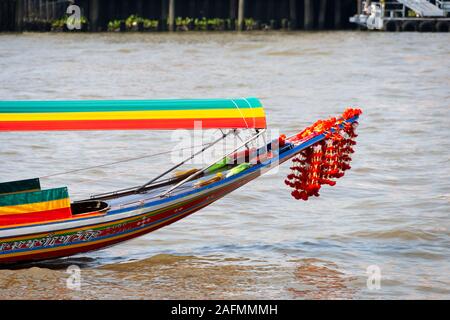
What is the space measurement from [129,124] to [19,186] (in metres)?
1.25

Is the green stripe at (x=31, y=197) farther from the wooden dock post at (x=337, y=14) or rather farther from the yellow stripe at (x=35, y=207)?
the wooden dock post at (x=337, y=14)

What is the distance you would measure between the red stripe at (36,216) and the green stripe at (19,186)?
0.35 metres

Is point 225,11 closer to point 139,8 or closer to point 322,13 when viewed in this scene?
point 139,8

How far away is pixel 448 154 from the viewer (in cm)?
1680

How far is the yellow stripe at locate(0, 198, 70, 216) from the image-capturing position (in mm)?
9656

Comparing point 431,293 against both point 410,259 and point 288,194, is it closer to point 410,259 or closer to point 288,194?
point 410,259

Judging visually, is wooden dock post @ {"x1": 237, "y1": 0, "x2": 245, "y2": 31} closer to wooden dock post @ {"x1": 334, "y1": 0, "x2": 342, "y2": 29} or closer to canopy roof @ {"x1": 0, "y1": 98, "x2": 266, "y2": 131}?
wooden dock post @ {"x1": 334, "y1": 0, "x2": 342, "y2": 29}

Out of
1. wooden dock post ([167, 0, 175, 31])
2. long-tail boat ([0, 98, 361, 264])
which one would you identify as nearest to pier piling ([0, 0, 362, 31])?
wooden dock post ([167, 0, 175, 31])

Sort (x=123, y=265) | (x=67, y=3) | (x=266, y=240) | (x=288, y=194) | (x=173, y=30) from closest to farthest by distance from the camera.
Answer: (x=123, y=265), (x=266, y=240), (x=288, y=194), (x=173, y=30), (x=67, y=3)

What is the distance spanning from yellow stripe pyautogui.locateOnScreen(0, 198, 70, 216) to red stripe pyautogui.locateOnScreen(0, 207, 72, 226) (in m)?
0.03

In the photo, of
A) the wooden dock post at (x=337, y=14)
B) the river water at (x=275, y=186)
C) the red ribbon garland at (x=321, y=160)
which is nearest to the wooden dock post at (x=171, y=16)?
the wooden dock post at (x=337, y=14)

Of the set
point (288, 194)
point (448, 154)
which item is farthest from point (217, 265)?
point (448, 154)

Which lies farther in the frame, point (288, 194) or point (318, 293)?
point (288, 194)

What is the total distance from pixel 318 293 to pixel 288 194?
4373mm
